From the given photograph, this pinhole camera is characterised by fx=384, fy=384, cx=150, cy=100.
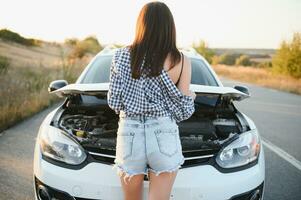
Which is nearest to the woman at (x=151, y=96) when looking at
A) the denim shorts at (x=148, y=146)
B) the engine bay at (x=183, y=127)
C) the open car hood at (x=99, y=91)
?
the denim shorts at (x=148, y=146)

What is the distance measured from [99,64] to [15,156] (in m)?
1.77

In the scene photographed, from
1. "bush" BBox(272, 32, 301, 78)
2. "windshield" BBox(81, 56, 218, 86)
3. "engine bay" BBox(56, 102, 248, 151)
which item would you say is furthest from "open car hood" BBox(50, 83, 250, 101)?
"bush" BBox(272, 32, 301, 78)

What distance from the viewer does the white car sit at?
9.14ft

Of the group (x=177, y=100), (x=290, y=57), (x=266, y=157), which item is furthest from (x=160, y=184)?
(x=290, y=57)

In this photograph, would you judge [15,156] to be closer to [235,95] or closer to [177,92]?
[235,95]

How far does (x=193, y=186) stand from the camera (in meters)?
2.76

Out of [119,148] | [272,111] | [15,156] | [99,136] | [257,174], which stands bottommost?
[272,111]

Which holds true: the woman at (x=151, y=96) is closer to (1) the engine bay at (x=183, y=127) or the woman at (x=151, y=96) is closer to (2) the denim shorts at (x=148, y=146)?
(2) the denim shorts at (x=148, y=146)

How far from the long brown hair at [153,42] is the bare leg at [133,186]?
60 cm

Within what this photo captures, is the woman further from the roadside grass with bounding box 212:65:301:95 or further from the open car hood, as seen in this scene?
the roadside grass with bounding box 212:65:301:95

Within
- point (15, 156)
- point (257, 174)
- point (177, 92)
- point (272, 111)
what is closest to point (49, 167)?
point (177, 92)

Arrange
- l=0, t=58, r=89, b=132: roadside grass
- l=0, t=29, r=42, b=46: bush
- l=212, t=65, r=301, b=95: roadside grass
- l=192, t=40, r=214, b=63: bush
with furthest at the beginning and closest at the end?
l=192, t=40, r=214, b=63: bush
l=0, t=29, r=42, b=46: bush
l=212, t=65, r=301, b=95: roadside grass
l=0, t=58, r=89, b=132: roadside grass

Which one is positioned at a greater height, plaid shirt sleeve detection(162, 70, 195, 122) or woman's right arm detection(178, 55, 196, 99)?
woman's right arm detection(178, 55, 196, 99)

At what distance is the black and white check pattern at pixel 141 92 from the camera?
2162 millimetres
